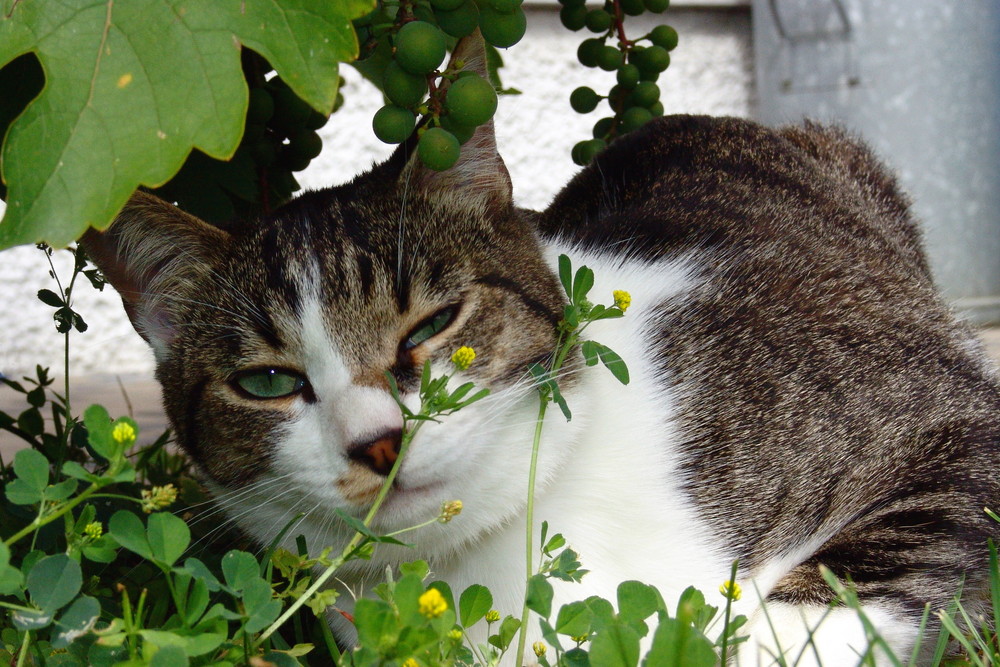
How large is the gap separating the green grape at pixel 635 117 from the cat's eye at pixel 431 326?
88 centimetres

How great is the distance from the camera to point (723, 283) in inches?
64.1

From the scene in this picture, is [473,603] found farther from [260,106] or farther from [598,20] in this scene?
[598,20]

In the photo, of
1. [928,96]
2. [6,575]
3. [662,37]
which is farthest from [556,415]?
[928,96]

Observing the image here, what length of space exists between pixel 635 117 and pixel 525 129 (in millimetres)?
2900

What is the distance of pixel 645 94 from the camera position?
199 centimetres

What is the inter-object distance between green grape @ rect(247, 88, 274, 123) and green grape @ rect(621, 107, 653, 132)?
76 cm

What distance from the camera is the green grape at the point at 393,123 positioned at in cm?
127

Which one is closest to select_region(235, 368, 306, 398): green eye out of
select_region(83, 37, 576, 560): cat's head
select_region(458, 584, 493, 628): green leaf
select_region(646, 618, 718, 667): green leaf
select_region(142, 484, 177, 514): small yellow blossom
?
select_region(83, 37, 576, 560): cat's head

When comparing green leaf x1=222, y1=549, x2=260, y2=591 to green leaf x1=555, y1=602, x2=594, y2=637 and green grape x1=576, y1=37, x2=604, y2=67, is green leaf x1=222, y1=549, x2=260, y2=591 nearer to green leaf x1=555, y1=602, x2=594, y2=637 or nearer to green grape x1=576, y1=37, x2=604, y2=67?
green leaf x1=555, y1=602, x2=594, y2=637

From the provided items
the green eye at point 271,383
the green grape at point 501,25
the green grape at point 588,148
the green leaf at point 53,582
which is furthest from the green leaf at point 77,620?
the green grape at point 588,148

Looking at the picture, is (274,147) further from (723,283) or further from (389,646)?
(389,646)

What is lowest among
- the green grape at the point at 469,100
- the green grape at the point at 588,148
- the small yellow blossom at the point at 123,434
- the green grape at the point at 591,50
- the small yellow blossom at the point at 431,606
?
the small yellow blossom at the point at 431,606

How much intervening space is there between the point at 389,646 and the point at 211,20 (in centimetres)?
67

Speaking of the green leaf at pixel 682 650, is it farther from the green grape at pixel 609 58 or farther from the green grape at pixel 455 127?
the green grape at pixel 609 58
